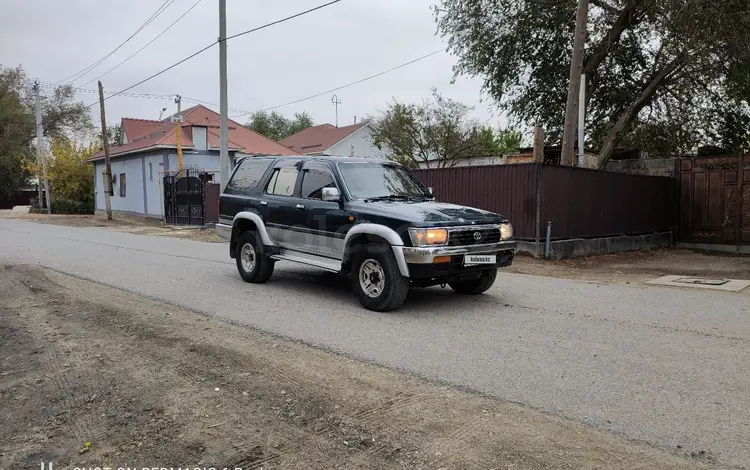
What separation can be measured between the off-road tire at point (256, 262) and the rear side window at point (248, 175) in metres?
0.80

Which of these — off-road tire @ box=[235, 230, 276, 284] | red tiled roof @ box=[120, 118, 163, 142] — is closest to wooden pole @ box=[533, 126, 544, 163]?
off-road tire @ box=[235, 230, 276, 284]

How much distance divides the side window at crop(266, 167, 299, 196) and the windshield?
0.98m

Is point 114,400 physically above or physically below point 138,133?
below

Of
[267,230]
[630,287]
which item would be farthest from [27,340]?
[630,287]

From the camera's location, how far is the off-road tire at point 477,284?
808 cm

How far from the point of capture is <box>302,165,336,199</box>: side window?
316 inches

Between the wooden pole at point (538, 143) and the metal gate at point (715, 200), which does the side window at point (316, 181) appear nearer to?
the wooden pole at point (538, 143)

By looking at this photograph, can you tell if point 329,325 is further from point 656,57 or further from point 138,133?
point 138,133

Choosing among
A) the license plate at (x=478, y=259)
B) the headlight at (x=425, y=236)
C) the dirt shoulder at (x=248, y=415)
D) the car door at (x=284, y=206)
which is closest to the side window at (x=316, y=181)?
the car door at (x=284, y=206)

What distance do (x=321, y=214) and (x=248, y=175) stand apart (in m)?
2.26

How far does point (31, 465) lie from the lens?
3.26 m

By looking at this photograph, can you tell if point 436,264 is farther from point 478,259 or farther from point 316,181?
point 316,181

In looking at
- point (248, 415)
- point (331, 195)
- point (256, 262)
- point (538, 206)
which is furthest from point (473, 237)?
point (538, 206)

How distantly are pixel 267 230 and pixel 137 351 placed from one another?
3673 millimetres
